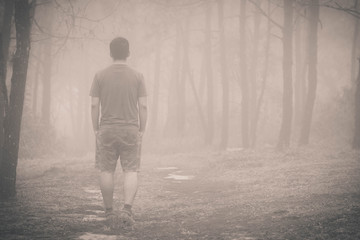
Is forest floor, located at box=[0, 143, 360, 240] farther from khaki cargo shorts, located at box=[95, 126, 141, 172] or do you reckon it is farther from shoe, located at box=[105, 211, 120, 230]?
khaki cargo shorts, located at box=[95, 126, 141, 172]

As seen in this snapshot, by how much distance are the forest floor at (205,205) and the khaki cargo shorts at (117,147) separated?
0.84 m

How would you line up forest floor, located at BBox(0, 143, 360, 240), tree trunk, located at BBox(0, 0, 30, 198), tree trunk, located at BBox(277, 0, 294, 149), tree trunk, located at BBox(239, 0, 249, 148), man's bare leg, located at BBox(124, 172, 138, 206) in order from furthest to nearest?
tree trunk, located at BBox(239, 0, 249, 148)
tree trunk, located at BBox(277, 0, 294, 149)
tree trunk, located at BBox(0, 0, 30, 198)
man's bare leg, located at BBox(124, 172, 138, 206)
forest floor, located at BBox(0, 143, 360, 240)

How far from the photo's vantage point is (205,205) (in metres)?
6.67

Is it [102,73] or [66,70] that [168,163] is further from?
[66,70]

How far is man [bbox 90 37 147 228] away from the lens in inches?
208

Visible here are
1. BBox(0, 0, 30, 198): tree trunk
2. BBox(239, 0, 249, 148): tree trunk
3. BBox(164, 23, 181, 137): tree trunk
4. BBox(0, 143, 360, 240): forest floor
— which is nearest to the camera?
BBox(0, 143, 360, 240): forest floor

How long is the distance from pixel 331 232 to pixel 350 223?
1.30 feet

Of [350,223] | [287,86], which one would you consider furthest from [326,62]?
[350,223]

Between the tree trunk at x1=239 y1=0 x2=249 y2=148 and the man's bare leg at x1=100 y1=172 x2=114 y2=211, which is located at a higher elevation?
the tree trunk at x1=239 y1=0 x2=249 y2=148

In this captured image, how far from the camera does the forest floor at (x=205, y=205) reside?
4.71 meters

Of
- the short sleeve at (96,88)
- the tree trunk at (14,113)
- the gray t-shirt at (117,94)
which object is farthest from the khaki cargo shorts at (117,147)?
the tree trunk at (14,113)

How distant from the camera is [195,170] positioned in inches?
499

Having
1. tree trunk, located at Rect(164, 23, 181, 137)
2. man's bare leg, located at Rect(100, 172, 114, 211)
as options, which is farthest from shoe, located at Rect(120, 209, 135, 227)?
tree trunk, located at Rect(164, 23, 181, 137)

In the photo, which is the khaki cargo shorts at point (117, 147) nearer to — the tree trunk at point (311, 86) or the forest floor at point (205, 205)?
the forest floor at point (205, 205)
